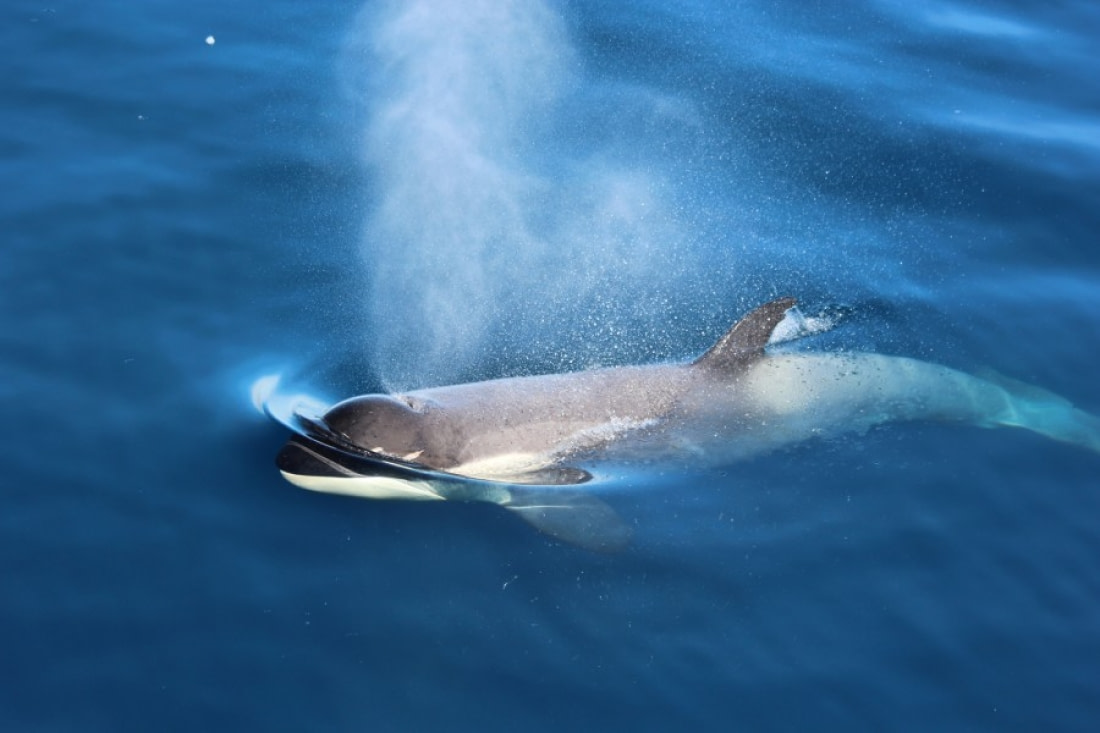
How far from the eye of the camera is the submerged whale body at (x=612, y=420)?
981 centimetres

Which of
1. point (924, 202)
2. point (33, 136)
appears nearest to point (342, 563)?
point (33, 136)

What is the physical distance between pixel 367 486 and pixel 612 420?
8.41ft

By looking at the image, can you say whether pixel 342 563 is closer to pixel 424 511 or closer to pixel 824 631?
pixel 424 511

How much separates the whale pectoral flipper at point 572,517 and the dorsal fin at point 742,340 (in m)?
2.34

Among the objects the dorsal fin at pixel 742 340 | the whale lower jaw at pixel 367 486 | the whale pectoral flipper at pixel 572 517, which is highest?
the dorsal fin at pixel 742 340

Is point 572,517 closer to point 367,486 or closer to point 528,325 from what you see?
point 367,486

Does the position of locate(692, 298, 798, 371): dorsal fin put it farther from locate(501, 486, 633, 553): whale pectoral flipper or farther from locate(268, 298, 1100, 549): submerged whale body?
locate(501, 486, 633, 553): whale pectoral flipper

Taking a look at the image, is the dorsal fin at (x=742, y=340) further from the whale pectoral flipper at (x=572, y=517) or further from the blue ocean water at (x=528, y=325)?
the whale pectoral flipper at (x=572, y=517)

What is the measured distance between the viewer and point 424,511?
9758 millimetres

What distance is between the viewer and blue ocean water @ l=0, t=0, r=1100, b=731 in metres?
8.28

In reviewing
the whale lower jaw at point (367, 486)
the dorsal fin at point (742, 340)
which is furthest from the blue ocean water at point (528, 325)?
the dorsal fin at point (742, 340)

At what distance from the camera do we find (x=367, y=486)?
9.72 meters

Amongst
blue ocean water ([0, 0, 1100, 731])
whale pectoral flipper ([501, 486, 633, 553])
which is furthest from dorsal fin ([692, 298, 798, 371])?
whale pectoral flipper ([501, 486, 633, 553])

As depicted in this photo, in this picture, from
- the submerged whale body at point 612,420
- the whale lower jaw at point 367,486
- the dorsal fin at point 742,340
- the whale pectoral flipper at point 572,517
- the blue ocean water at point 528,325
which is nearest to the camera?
the blue ocean water at point 528,325
